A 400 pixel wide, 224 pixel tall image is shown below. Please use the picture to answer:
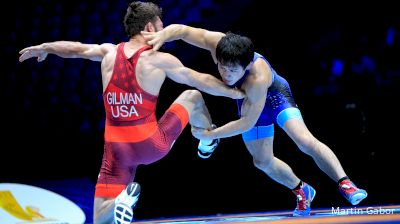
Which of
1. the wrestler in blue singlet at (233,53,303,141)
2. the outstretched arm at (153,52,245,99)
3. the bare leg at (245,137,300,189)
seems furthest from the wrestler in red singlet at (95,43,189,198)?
the bare leg at (245,137,300,189)

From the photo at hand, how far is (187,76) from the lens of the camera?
10.4 ft

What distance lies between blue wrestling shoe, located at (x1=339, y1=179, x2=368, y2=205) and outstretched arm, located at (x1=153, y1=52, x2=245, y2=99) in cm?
86

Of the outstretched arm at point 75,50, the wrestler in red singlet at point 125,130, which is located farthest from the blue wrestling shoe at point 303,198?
the outstretched arm at point 75,50

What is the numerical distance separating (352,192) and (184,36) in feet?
4.45

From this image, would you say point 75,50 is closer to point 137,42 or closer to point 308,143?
point 137,42

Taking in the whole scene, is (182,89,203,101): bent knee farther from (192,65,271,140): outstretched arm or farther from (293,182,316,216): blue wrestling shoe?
(293,182,316,216): blue wrestling shoe

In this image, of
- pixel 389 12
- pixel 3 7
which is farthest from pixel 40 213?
pixel 389 12

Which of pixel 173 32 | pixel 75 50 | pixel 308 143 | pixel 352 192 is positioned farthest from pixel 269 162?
pixel 75 50

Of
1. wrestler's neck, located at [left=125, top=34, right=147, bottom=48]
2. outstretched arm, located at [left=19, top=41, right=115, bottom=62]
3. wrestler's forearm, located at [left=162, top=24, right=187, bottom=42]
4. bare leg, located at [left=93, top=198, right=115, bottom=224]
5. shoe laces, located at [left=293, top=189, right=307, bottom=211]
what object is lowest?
shoe laces, located at [left=293, top=189, right=307, bottom=211]

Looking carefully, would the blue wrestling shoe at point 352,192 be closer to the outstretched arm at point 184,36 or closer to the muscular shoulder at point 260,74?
the muscular shoulder at point 260,74

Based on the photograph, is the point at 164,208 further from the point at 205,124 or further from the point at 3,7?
the point at 3,7

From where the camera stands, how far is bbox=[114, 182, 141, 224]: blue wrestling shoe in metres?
2.83

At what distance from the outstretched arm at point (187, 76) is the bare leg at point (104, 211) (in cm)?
75

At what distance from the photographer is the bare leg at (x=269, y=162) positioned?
12.8ft
